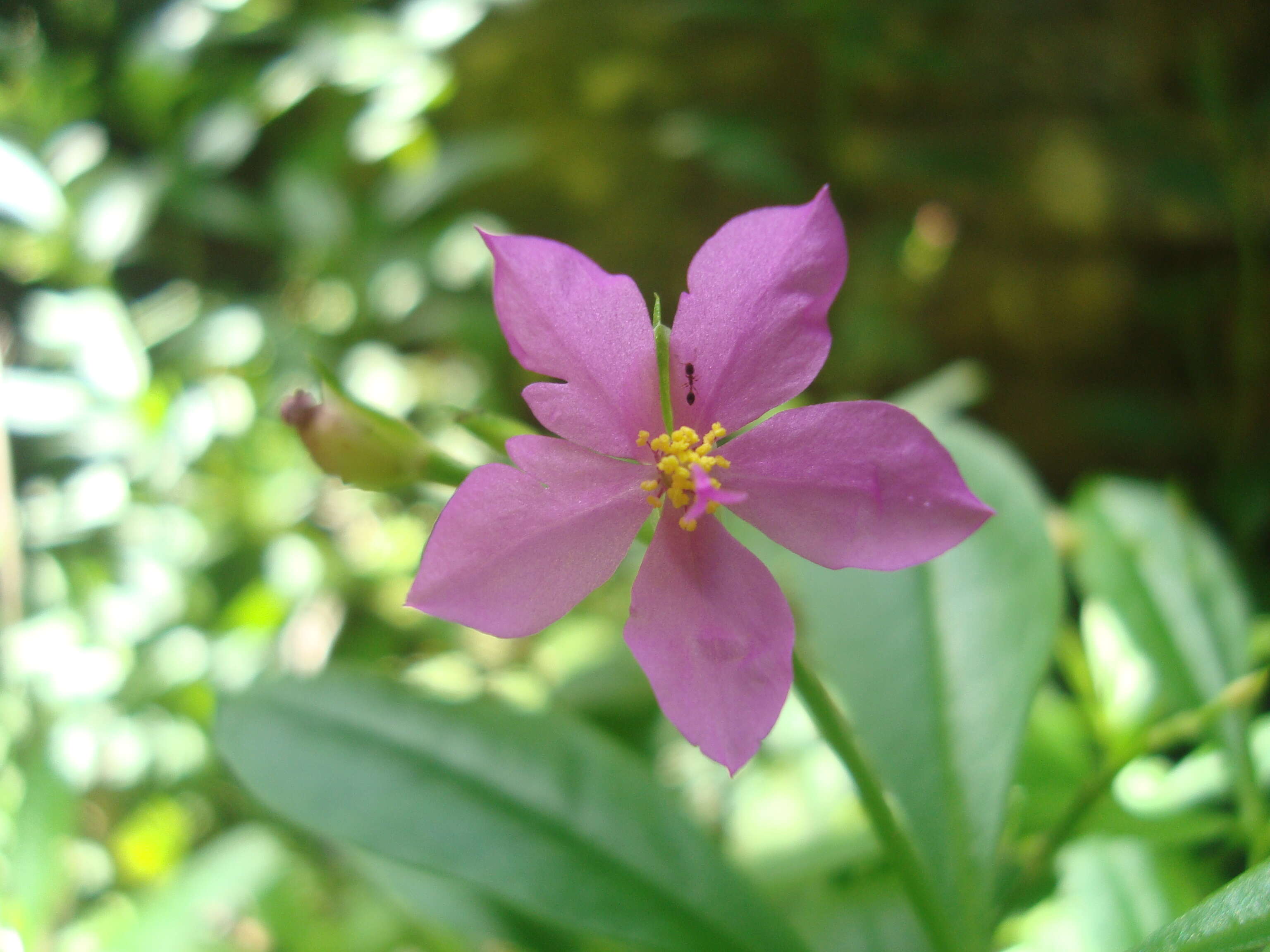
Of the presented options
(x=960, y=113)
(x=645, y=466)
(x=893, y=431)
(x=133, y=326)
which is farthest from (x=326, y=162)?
(x=893, y=431)

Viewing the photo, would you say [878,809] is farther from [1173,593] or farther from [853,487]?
[1173,593]

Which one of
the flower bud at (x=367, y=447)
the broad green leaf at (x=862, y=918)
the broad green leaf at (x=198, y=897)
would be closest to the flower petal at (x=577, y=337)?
the flower bud at (x=367, y=447)

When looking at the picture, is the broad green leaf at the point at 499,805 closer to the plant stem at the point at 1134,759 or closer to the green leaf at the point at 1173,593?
the plant stem at the point at 1134,759

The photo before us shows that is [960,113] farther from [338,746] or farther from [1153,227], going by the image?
[338,746]

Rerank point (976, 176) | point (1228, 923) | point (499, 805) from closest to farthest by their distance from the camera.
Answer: point (1228, 923)
point (499, 805)
point (976, 176)

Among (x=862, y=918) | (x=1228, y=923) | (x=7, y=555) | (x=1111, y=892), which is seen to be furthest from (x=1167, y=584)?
(x=7, y=555)

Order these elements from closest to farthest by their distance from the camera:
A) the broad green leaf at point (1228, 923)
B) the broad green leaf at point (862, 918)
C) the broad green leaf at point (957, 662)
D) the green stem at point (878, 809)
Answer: the broad green leaf at point (1228, 923)
the green stem at point (878, 809)
the broad green leaf at point (957, 662)
the broad green leaf at point (862, 918)

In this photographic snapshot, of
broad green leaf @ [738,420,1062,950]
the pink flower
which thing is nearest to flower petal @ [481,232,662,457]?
the pink flower

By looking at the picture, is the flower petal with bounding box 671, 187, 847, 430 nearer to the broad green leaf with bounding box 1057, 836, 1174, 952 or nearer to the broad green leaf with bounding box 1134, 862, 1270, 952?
the broad green leaf with bounding box 1134, 862, 1270, 952
